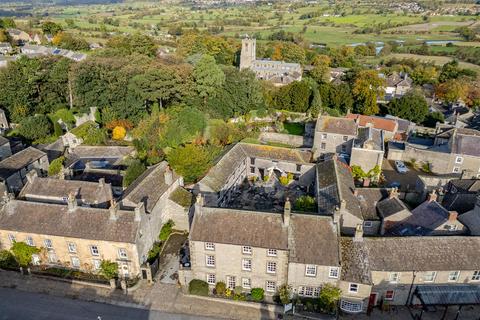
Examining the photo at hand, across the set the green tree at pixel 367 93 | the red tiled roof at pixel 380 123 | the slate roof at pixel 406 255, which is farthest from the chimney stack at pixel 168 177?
the green tree at pixel 367 93

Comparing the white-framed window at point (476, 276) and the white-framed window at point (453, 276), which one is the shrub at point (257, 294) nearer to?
the white-framed window at point (453, 276)

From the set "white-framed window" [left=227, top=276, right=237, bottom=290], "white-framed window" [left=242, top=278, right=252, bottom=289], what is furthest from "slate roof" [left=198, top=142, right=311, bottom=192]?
"white-framed window" [left=242, top=278, right=252, bottom=289]

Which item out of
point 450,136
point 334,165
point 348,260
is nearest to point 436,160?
point 450,136

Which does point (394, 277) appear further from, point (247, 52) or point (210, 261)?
point (247, 52)

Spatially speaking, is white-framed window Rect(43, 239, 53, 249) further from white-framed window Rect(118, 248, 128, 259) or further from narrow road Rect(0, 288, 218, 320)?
white-framed window Rect(118, 248, 128, 259)

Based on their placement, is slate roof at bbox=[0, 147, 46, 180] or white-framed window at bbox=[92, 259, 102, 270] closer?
white-framed window at bbox=[92, 259, 102, 270]

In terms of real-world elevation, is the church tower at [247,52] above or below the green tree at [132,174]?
above
